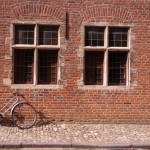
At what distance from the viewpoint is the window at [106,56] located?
11.8m

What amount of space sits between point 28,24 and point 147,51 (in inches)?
150

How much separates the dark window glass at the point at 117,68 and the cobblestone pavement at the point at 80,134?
1.43 metres

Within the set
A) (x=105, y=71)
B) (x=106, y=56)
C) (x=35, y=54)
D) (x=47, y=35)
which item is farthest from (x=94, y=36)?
(x=35, y=54)

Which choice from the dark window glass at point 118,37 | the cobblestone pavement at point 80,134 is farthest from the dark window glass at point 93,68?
the cobblestone pavement at point 80,134

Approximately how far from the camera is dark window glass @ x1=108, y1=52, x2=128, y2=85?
39.3 ft

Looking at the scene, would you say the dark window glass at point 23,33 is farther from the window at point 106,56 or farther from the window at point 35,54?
the window at point 106,56

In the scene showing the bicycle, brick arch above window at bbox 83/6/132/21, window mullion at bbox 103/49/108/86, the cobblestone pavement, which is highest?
brick arch above window at bbox 83/6/132/21

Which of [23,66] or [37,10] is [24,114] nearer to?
[23,66]

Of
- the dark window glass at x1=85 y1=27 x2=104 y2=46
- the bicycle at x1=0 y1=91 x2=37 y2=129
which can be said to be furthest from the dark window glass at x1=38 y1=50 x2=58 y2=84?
the dark window glass at x1=85 y1=27 x2=104 y2=46

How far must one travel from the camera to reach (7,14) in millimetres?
11508

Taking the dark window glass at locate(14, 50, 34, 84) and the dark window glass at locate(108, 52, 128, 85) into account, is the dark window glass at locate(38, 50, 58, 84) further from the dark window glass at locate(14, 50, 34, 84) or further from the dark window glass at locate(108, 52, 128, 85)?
Result: the dark window glass at locate(108, 52, 128, 85)

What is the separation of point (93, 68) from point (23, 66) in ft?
7.20

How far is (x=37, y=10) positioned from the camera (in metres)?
11.6

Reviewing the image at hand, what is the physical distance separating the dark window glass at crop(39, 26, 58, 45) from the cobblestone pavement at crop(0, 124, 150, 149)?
2.57 meters
